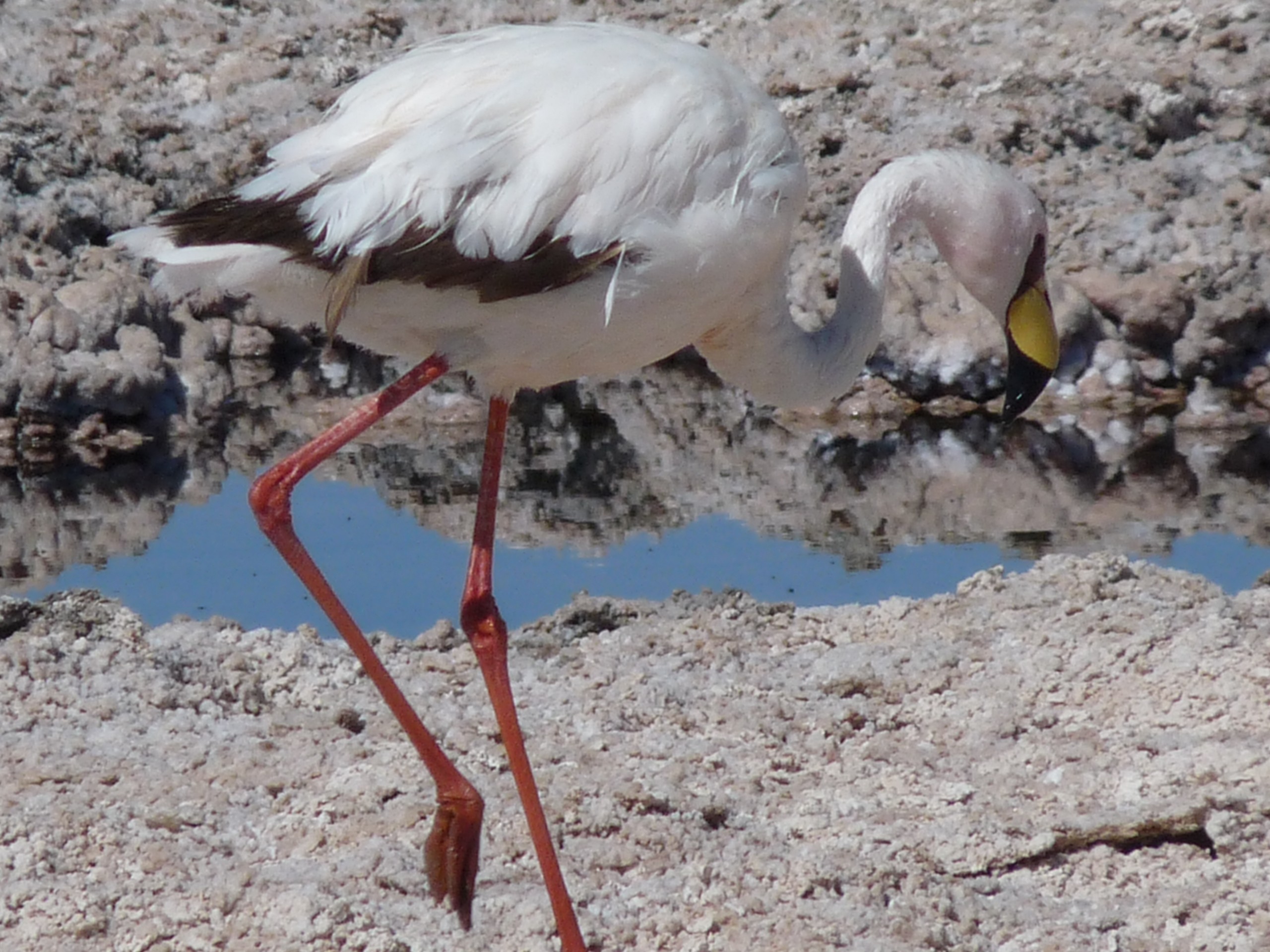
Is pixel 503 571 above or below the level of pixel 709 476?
above

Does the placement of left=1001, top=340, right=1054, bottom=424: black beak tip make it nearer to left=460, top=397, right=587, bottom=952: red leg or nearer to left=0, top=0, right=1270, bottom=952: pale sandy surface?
left=0, top=0, right=1270, bottom=952: pale sandy surface

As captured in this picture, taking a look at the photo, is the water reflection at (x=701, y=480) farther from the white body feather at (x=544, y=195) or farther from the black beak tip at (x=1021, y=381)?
the white body feather at (x=544, y=195)

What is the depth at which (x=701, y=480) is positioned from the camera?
8109mm

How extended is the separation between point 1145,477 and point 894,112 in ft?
13.9

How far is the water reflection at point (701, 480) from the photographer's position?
7.12 metres

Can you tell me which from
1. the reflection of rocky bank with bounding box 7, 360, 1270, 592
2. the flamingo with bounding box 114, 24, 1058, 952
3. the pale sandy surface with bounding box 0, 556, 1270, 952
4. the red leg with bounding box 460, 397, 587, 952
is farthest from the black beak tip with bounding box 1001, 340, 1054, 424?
the reflection of rocky bank with bounding box 7, 360, 1270, 592

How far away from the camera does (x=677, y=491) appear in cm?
791

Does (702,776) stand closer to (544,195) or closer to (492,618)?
(492,618)

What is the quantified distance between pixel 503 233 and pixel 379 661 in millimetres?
1044

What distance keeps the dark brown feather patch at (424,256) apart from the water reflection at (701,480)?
9.50 ft

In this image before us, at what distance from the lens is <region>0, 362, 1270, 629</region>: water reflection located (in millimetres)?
7117

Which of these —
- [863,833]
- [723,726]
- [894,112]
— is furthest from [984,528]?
[894,112]

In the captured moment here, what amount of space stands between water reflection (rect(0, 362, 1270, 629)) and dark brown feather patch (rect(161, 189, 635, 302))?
9.50 feet

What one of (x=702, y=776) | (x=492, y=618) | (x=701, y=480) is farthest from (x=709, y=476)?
(x=492, y=618)
